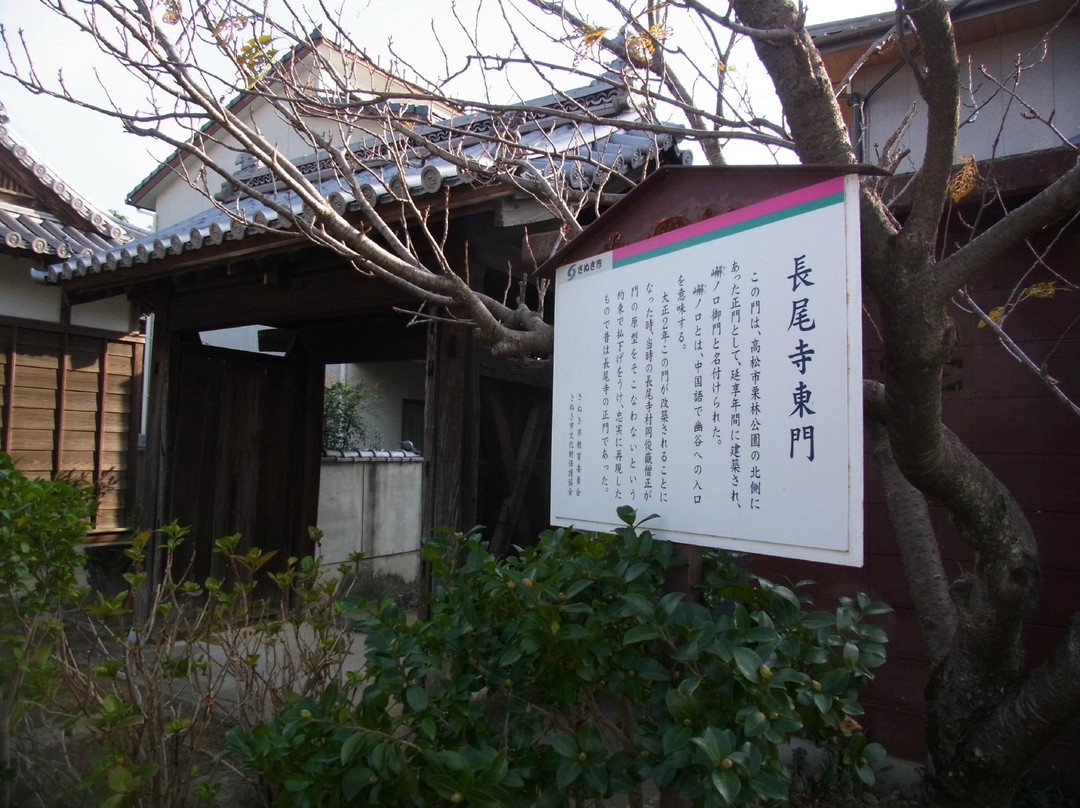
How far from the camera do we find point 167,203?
1677cm

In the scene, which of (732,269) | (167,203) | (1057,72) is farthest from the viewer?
(167,203)

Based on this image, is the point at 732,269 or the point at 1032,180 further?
the point at 1032,180

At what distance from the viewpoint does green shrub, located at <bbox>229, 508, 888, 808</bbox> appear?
1642mm

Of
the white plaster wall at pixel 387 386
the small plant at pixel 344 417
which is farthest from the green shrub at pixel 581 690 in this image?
the white plaster wall at pixel 387 386

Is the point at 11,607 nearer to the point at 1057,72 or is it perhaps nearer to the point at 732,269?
the point at 732,269

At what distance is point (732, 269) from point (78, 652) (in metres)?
6.07

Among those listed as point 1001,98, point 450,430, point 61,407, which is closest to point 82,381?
point 61,407

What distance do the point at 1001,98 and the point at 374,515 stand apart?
8075 mm

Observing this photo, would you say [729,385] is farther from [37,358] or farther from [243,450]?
[37,358]

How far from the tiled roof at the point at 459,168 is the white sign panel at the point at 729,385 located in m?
0.94

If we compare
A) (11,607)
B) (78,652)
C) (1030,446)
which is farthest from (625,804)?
(78,652)

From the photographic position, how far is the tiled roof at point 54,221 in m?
7.27

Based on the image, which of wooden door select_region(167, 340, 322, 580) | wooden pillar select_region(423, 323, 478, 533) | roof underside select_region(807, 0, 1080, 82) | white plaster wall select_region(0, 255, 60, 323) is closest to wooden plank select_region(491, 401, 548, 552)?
wooden pillar select_region(423, 323, 478, 533)

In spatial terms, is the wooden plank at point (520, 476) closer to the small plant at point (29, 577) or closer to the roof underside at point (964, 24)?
the small plant at point (29, 577)
